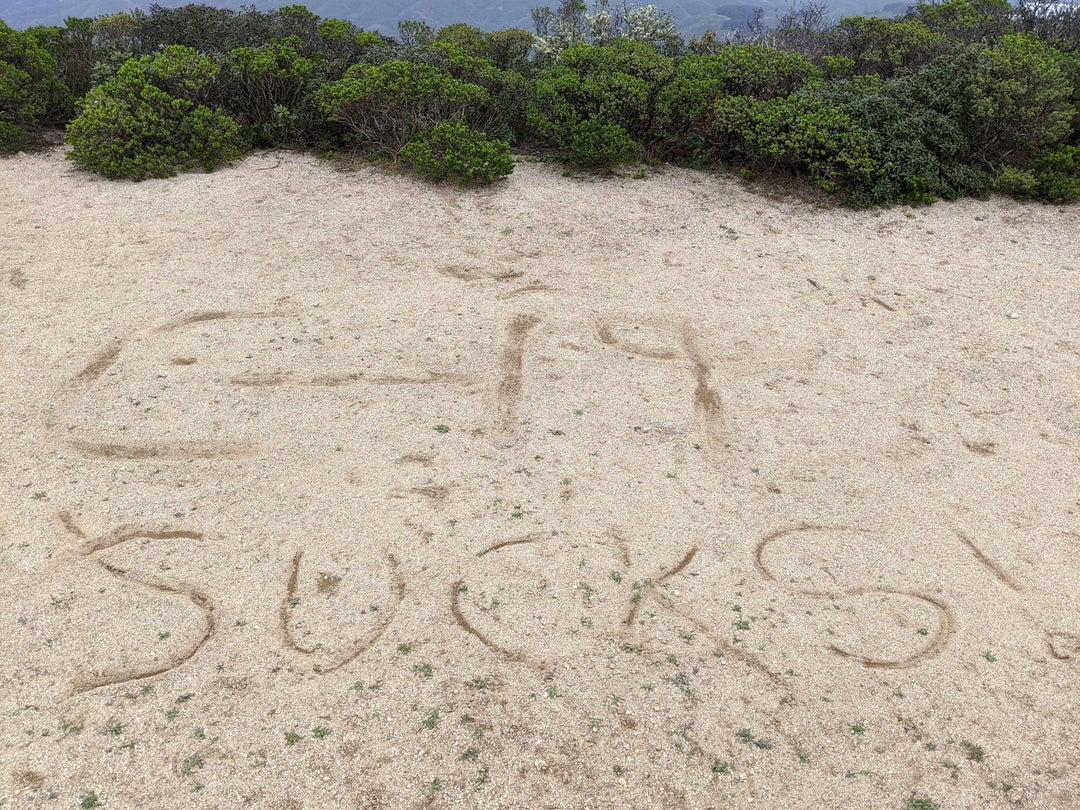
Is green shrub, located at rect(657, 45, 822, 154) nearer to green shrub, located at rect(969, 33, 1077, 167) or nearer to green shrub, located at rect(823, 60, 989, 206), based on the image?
green shrub, located at rect(823, 60, 989, 206)

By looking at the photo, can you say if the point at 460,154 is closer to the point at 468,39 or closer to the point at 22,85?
the point at 468,39

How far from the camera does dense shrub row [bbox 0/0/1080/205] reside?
A: 320 inches

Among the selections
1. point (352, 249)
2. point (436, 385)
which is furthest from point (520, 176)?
point (436, 385)

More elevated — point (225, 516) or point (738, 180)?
point (738, 180)

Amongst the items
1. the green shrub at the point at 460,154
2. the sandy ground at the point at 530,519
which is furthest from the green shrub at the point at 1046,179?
the green shrub at the point at 460,154

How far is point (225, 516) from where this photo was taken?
3898mm

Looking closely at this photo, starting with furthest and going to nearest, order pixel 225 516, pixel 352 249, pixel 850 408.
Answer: pixel 352 249 < pixel 850 408 < pixel 225 516

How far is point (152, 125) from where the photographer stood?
329 inches

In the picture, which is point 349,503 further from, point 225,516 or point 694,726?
point 694,726

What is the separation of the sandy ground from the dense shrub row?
59.2 inches

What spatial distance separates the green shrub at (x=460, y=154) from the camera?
8.12 m

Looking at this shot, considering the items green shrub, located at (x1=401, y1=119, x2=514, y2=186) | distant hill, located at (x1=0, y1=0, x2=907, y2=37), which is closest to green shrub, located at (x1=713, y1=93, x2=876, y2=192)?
green shrub, located at (x1=401, y1=119, x2=514, y2=186)

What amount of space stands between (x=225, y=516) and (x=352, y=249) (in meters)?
3.73

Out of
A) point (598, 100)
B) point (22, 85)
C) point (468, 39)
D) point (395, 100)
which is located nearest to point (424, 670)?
point (395, 100)
